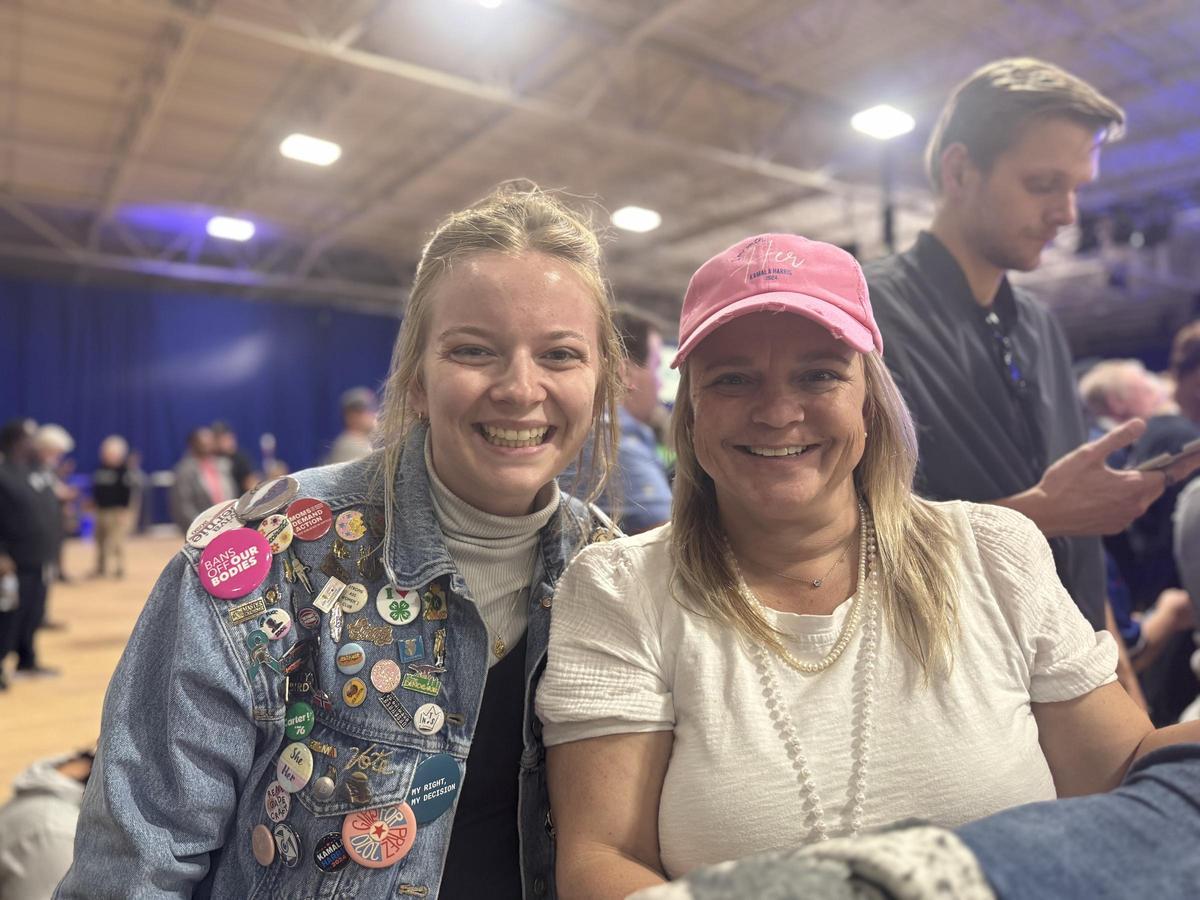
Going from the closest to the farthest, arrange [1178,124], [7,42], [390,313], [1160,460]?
[1160,460]
[7,42]
[1178,124]
[390,313]

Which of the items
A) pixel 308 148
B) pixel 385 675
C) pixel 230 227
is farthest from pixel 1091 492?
pixel 230 227

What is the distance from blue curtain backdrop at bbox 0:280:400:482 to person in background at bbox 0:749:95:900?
1034cm

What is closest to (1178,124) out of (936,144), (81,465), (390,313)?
(936,144)

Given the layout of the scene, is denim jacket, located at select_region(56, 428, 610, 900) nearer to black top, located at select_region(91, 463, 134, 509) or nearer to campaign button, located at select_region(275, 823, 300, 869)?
campaign button, located at select_region(275, 823, 300, 869)

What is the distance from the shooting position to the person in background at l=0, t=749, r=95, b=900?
76.9 inches

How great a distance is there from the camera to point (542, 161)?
974 centimetres

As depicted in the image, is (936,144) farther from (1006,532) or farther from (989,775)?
(989,775)

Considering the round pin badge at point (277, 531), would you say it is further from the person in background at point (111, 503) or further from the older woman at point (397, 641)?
the person in background at point (111, 503)

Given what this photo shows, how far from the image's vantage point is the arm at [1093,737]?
944 millimetres

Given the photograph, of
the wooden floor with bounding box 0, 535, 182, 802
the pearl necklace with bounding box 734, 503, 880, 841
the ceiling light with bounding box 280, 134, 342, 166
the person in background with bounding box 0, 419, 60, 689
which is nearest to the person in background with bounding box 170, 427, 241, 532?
the wooden floor with bounding box 0, 535, 182, 802

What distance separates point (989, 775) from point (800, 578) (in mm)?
296

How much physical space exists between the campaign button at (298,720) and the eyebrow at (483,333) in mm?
522

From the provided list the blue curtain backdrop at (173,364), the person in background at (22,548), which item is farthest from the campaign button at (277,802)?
the blue curtain backdrop at (173,364)

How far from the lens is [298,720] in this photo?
109 cm
